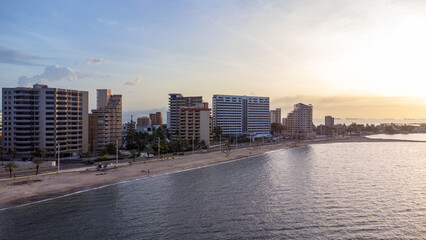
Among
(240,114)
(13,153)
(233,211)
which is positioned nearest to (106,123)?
(13,153)

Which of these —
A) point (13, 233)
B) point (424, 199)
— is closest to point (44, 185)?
point (13, 233)

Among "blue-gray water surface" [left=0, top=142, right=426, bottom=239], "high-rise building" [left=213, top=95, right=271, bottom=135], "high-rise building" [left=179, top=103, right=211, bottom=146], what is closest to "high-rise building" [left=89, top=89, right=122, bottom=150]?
"high-rise building" [left=179, top=103, right=211, bottom=146]

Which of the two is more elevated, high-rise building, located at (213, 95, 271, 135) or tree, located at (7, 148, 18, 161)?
high-rise building, located at (213, 95, 271, 135)

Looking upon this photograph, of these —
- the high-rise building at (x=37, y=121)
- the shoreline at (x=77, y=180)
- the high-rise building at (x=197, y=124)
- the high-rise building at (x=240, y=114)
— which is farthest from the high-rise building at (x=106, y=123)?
the high-rise building at (x=240, y=114)

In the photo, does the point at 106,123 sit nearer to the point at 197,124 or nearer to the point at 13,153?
the point at 13,153

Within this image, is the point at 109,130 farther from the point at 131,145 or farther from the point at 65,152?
the point at 65,152

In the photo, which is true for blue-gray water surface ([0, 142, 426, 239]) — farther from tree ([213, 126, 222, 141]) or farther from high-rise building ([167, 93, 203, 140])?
high-rise building ([167, 93, 203, 140])

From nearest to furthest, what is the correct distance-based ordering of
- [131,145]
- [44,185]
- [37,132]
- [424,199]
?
[424,199]
[44,185]
[37,132]
[131,145]
